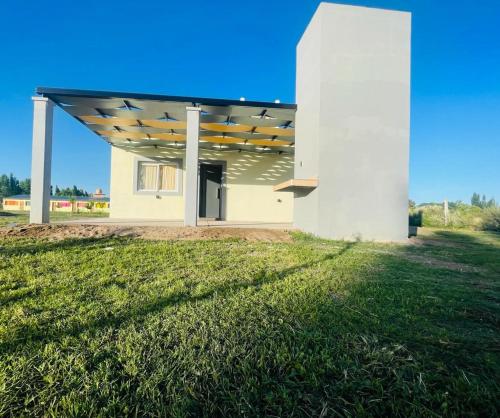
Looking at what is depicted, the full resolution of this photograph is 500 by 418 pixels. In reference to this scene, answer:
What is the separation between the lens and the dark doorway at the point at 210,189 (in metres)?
12.2

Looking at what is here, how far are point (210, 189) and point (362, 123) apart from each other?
7332mm

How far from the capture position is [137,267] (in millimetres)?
3664

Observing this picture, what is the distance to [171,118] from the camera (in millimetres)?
8758

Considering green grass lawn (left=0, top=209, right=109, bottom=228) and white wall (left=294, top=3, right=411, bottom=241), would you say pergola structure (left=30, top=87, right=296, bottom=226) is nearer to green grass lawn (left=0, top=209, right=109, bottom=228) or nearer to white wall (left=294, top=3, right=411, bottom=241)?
green grass lawn (left=0, top=209, right=109, bottom=228)

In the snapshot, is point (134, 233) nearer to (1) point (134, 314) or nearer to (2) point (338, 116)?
(1) point (134, 314)

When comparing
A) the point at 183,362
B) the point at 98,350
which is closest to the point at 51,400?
the point at 98,350

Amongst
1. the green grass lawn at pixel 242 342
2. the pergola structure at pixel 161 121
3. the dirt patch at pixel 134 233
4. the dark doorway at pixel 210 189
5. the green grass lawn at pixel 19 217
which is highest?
the pergola structure at pixel 161 121

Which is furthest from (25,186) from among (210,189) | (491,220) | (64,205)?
(491,220)

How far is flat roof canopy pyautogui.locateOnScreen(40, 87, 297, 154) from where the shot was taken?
288 inches

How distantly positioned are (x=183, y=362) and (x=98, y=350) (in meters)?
0.59

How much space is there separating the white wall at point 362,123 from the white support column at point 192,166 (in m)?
3.41

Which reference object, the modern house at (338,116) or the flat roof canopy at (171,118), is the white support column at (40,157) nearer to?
the modern house at (338,116)

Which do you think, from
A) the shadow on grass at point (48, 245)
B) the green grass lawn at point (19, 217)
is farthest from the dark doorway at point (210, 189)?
the shadow on grass at point (48, 245)

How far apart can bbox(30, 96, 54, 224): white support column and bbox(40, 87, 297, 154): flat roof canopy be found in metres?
0.41
